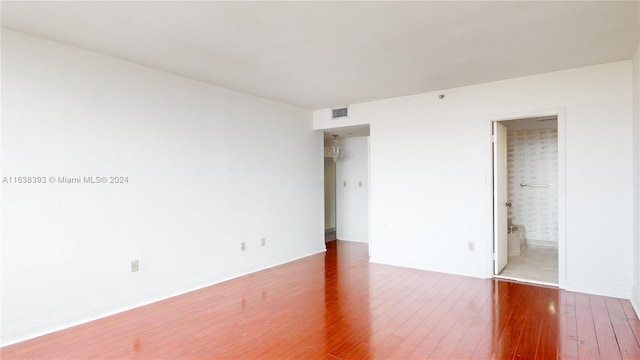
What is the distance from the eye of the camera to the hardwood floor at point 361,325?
8.43ft

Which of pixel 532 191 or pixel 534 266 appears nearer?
pixel 534 266

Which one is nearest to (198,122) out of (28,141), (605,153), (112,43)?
(112,43)

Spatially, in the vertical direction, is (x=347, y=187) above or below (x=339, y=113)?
below

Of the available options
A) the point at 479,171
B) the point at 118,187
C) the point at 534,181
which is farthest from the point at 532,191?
the point at 118,187

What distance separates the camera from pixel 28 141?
2857mm

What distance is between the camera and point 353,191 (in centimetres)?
718

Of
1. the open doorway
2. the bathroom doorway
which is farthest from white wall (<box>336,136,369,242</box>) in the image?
the bathroom doorway

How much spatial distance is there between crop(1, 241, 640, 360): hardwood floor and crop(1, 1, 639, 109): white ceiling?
2.52 metres

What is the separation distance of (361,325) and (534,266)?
10.9 ft

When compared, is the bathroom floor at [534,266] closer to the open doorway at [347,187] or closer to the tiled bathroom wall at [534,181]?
the tiled bathroom wall at [534,181]

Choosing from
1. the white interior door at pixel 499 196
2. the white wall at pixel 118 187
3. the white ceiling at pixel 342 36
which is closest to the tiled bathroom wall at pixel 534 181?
the white interior door at pixel 499 196

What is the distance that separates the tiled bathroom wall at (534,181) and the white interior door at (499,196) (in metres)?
2.17

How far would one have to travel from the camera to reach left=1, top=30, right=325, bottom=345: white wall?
2824 millimetres

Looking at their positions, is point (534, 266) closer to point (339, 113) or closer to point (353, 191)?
point (353, 191)
